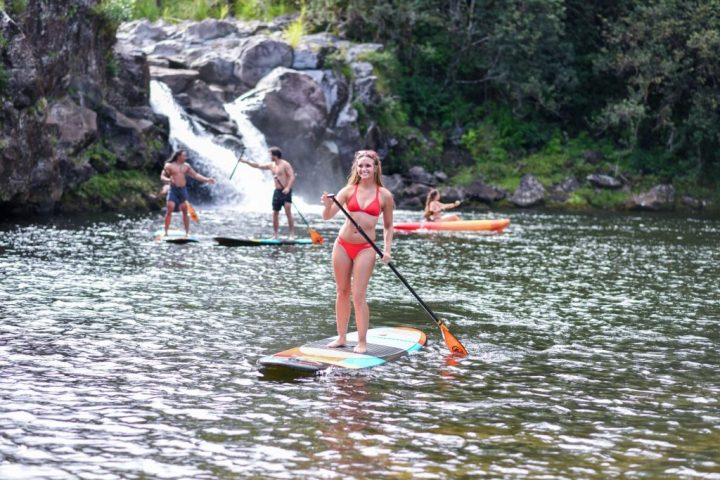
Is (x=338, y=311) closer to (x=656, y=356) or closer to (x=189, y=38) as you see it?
(x=656, y=356)

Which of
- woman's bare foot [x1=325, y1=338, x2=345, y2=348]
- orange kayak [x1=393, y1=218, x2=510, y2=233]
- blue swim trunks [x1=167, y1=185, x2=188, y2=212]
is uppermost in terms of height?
blue swim trunks [x1=167, y1=185, x2=188, y2=212]

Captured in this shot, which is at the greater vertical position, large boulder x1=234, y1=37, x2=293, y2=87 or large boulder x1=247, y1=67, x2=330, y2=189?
large boulder x1=234, y1=37, x2=293, y2=87

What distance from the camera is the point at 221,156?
3647 centimetres

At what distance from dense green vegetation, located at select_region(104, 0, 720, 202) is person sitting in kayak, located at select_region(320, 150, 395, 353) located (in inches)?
1305

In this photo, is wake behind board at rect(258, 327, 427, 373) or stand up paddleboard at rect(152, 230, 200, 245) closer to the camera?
wake behind board at rect(258, 327, 427, 373)

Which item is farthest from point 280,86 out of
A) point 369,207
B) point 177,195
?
point 369,207

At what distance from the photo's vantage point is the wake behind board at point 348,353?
9.79 m

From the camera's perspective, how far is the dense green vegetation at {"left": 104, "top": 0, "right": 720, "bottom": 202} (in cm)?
4462

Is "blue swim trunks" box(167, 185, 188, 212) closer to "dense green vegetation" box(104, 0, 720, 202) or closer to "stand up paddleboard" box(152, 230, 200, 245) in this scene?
"stand up paddleboard" box(152, 230, 200, 245)

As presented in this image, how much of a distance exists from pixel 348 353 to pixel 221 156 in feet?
88.4

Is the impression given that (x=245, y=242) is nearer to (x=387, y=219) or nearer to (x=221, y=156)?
(x=387, y=219)

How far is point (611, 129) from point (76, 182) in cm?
2824

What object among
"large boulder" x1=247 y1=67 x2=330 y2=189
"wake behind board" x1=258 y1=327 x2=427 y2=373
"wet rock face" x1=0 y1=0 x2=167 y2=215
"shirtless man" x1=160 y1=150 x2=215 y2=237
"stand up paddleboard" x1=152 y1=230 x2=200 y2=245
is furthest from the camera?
"large boulder" x1=247 y1=67 x2=330 y2=189

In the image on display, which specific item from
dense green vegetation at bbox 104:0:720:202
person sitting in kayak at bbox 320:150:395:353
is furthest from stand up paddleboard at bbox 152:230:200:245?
dense green vegetation at bbox 104:0:720:202
